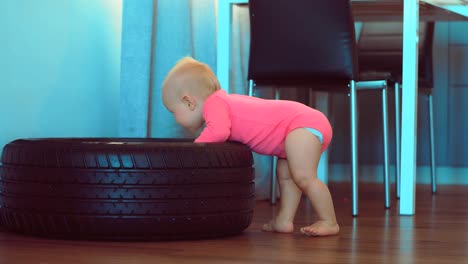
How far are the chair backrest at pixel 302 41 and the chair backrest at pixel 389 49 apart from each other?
46.0 inches

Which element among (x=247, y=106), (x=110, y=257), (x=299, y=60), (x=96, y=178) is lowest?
(x=110, y=257)

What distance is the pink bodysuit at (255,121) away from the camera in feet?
7.00

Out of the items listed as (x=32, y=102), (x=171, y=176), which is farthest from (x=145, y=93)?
(x=171, y=176)

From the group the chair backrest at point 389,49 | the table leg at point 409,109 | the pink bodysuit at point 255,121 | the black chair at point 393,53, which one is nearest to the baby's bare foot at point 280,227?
the pink bodysuit at point 255,121

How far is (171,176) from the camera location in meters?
1.92

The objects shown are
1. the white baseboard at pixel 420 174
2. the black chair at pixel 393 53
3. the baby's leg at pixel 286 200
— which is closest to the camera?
the baby's leg at pixel 286 200

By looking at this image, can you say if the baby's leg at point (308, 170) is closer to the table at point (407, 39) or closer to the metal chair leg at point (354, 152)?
the metal chair leg at point (354, 152)

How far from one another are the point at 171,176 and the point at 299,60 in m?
0.96

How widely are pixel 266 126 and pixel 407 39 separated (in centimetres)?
79

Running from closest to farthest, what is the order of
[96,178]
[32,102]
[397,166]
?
[96,178] < [32,102] < [397,166]

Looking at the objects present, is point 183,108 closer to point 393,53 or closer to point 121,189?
point 121,189

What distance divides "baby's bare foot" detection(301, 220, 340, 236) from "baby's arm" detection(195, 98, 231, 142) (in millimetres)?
327

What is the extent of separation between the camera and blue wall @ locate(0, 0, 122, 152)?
232 cm

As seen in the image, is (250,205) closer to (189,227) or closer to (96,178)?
(189,227)
